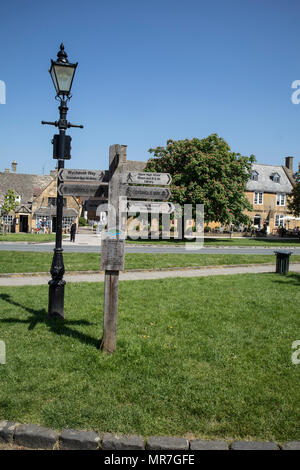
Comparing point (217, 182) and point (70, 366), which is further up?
point (217, 182)

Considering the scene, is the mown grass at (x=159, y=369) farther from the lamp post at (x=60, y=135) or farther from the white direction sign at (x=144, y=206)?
the white direction sign at (x=144, y=206)

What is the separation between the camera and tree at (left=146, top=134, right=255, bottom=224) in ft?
105

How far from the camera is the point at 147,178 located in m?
5.34

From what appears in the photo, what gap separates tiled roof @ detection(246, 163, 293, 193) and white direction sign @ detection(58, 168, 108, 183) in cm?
5310

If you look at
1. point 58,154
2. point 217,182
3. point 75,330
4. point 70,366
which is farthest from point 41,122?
point 217,182

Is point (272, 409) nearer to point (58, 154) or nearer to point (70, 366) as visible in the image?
point (70, 366)

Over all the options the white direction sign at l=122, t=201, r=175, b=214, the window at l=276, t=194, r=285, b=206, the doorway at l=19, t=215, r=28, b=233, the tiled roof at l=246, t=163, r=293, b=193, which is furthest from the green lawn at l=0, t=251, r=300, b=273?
the window at l=276, t=194, r=285, b=206

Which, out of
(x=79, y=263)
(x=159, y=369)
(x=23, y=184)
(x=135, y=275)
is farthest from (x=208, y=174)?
(x=23, y=184)

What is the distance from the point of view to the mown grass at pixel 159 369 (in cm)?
370

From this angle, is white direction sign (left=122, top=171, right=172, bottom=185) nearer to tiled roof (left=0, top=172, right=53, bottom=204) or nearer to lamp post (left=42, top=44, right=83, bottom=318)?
lamp post (left=42, top=44, right=83, bottom=318)

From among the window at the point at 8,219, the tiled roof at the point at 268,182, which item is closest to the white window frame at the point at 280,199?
the tiled roof at the point at 268,182

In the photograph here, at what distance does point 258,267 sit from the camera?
16.4 m

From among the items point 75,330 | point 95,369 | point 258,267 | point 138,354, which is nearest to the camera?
point 95,369
